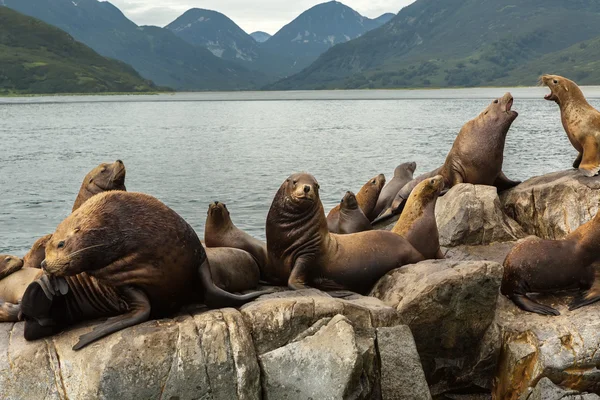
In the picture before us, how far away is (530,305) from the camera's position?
Result: 695 cm

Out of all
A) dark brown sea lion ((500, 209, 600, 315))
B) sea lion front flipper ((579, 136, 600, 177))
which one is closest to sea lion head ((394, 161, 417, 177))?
sea lion front flipper ((579, 136, 600, 177))

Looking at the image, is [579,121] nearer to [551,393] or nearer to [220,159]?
[551,393]

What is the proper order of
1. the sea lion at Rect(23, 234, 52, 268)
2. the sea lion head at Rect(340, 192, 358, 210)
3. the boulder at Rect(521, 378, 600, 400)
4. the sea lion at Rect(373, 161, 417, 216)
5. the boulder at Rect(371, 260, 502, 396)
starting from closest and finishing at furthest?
the boulder at Rect(521, 378, 600, 400), the boulder at Rect(371, 260, 502, 396), the sea lion at Rect(23, 234, 52, 268), the sea lion head at Rect(340, 192, 358, 210), the sea lion at Rect(373, 161, 417, 216)

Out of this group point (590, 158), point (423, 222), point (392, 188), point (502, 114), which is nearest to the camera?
point (423, 222)

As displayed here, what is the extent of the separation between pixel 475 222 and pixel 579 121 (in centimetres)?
281

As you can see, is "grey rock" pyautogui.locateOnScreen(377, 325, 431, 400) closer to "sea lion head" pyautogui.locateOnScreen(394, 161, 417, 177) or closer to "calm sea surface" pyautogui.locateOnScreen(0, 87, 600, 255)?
"sea lion head" pyautogui.locateOnScreen(394, 161, 417, 177)

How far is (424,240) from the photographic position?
8125mm

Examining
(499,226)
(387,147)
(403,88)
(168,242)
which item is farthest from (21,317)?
(403,88)

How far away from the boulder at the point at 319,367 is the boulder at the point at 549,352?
65.8 inches

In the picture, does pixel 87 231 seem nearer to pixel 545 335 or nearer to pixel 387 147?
pixel 545 335

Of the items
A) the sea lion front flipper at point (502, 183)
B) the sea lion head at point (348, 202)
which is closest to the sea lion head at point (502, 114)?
the sea lion front flipper at point (502, 183)

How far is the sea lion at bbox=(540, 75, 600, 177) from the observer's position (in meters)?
10.4

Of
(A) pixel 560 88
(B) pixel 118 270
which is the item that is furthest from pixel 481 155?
(B) pixel 118 270

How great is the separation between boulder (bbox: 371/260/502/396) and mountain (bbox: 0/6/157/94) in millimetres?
142008
